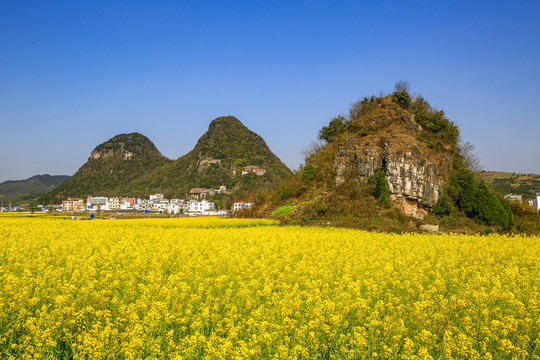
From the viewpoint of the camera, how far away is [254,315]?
536 centimetres

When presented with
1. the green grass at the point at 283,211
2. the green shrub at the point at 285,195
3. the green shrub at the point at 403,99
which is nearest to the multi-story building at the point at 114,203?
the green shrub at the point at 285,195

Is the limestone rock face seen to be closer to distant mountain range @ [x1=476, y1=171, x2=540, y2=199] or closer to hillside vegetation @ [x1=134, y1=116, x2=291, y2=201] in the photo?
distant mountain range @ [x1=476, y1=171, x2=540, y2=199]

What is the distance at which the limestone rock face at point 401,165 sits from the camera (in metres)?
31.0

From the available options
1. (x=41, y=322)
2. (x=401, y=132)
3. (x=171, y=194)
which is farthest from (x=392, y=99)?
(x=171, y=194)

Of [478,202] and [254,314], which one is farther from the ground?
[478,202]

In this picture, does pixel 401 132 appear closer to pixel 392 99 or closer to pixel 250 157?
pixel 392 99

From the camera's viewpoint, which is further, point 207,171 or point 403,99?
point 207,171

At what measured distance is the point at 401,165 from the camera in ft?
103

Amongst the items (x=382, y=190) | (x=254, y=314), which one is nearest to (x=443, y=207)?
(x=382, y=190)

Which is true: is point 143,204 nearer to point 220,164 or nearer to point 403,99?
point 220,164

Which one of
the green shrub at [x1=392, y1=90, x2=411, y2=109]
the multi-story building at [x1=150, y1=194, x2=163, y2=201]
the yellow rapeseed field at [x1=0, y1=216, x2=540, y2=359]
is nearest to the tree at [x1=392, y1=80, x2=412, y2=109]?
the green shrub at [x1=392, y1=90, x2=411, y2=109]

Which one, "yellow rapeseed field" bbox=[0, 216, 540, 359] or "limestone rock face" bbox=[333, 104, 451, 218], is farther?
"limestone rock face" bbox=[333, 104, 451, 218]

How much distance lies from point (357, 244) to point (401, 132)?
2461cm

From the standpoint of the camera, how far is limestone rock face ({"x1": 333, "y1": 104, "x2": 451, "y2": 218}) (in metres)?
31.0
